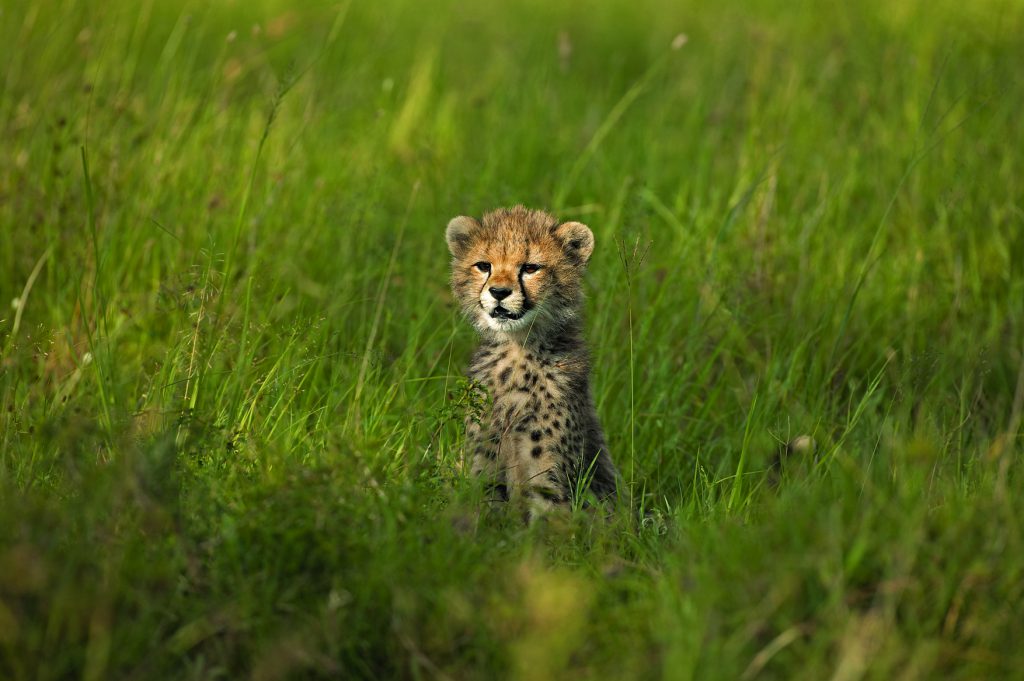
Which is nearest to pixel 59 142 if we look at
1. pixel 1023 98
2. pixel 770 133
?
pixel 770 133

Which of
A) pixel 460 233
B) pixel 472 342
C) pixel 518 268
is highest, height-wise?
pixel 460 233

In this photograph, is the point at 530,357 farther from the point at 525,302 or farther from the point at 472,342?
the point at 472,342

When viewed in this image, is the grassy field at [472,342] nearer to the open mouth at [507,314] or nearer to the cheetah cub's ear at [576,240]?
the open mouth at [507,314]

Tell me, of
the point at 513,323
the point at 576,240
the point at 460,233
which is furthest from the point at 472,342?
the point at 513,323

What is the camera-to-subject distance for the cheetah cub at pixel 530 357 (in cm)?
465

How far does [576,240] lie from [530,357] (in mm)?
584

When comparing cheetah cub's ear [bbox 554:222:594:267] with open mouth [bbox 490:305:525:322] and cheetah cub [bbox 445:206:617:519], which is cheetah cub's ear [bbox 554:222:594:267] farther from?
open mouth [bbox 490:305:525:322]

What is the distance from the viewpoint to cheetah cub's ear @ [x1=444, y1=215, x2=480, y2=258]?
5.18m

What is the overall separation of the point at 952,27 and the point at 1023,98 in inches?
45.7

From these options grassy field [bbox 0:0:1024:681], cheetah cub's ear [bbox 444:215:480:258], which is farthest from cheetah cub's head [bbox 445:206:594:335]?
grassy field [bbox 0:0:1024:681]

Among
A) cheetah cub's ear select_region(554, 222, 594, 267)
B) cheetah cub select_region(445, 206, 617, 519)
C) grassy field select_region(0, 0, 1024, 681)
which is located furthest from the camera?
cheetah cub's ear select_region(554, 222, 594, 267)

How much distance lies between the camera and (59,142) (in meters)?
6.17

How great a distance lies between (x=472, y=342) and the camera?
5.93 meters

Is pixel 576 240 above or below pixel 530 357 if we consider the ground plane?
above
